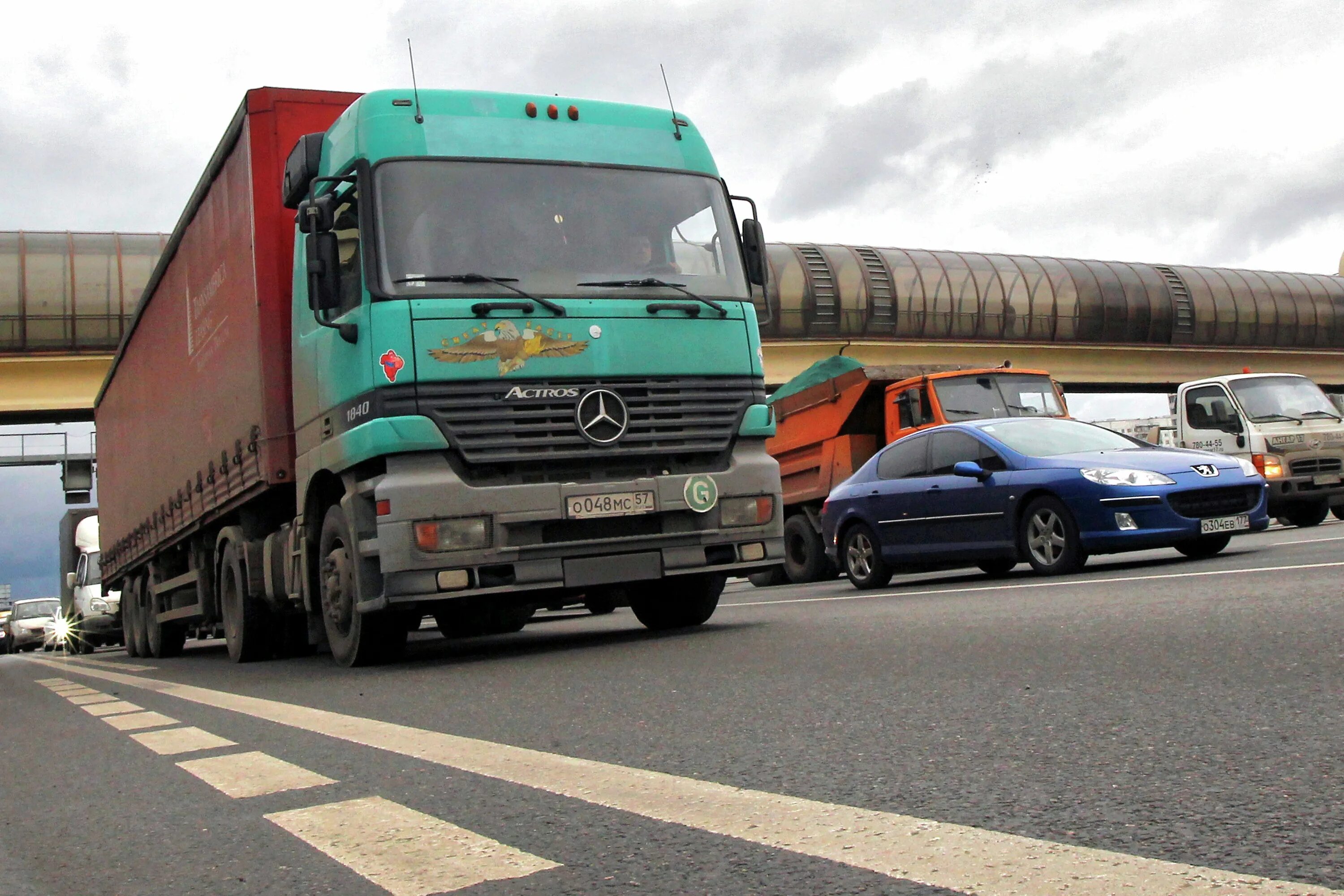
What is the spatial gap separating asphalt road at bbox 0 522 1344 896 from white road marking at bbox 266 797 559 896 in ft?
0.04

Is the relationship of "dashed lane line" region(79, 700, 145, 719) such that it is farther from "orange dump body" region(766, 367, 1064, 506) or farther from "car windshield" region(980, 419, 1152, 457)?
"orange dump body" region(766, 367, 1064, 506)

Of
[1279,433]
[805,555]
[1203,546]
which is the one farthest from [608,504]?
[1279,433]

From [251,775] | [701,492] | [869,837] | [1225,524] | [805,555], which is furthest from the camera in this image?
[805,555]

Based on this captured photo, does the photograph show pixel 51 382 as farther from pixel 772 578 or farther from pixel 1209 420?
pixel 1209 420

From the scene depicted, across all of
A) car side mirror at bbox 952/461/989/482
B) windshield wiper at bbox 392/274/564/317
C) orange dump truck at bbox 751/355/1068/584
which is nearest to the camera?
windshield wiper at bbox 392/274/564/317

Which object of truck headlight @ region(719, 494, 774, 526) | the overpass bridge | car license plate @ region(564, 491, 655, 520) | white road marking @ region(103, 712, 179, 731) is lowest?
white road marking @ region(103, 712, 179, 731)

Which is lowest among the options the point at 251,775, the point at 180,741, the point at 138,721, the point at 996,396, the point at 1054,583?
the point at 251,775

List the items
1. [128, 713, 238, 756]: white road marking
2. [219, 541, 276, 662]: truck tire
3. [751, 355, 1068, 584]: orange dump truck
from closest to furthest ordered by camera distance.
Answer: [128, 713, 238, 756]: white road marking, [219, 541, 276, 662]: truck tire, [751, 355, 1068, 584]: orange dump truck

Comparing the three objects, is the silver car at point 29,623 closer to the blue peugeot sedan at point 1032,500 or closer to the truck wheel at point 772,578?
the truck wheel at point 772,578

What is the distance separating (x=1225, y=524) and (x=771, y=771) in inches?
344

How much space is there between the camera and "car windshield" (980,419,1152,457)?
12492 millimetres

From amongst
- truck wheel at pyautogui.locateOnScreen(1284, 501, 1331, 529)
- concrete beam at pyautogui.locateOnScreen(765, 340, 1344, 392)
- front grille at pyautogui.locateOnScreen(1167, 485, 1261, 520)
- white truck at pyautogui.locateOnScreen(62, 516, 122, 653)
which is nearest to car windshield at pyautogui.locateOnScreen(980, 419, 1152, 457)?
front grille at pyautogui.locateOnScreen(1167, 485, 1261, 520)

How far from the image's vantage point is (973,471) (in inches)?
500

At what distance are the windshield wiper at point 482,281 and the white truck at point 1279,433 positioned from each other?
10837 millimetres
